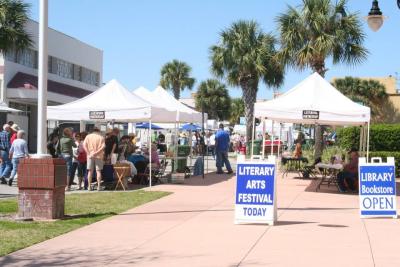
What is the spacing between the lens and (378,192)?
39.0 ft

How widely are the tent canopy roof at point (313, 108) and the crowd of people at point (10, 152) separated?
6.53 metres

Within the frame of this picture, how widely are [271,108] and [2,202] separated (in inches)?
274

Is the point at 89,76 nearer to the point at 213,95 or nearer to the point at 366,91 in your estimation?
the point at 366,91

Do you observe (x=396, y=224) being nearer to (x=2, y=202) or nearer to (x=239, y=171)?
(x=239, y=171)

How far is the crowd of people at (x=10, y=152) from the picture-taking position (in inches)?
692

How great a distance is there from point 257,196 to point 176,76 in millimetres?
56203

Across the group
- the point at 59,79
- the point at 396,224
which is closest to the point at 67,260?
the point at 396,224

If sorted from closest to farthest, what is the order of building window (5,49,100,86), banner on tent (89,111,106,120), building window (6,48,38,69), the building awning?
1. banner on tent (89,111,106,120)
2. the building awning
3. building window (6,48,38,69)
4. building window (5,49,100,86)

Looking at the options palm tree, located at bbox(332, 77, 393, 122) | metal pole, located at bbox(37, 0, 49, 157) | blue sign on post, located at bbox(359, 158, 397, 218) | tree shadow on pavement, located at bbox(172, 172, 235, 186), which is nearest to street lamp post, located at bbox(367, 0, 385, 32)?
blue sign on post, located at bbox(359, 158, 397, 218)

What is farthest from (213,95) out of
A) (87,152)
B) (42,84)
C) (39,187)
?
(39,187)

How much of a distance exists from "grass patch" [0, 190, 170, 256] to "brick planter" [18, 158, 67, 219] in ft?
1.17

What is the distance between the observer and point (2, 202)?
1353 cm

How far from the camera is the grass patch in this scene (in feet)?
29.5

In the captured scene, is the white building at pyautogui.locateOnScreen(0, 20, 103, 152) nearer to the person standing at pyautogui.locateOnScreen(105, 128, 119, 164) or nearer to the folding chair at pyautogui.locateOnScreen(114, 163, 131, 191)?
the person standing at pyautogui.locateOnScreen(105, 128, 119, 164)
